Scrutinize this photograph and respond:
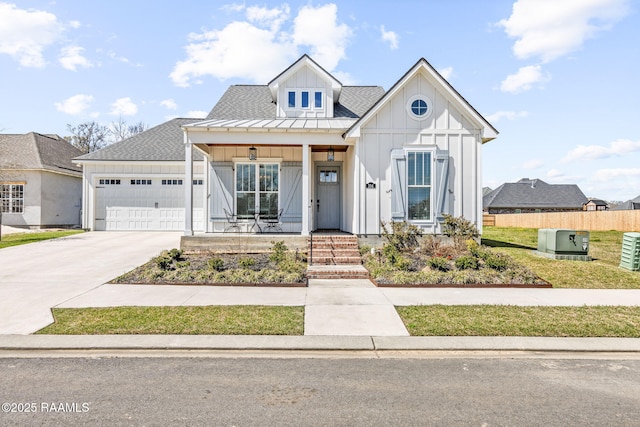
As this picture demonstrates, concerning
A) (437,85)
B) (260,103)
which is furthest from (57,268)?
(437,85)

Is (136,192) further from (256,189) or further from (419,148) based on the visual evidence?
(419,148)

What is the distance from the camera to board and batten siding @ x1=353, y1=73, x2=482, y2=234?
1230 cm

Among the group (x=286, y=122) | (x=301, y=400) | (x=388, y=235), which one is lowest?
(x=301, y=400)

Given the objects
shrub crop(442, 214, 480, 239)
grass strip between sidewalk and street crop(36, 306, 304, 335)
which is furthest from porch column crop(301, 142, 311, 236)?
grass strip between sidewalk and street crop(36, 306, 304, 335)

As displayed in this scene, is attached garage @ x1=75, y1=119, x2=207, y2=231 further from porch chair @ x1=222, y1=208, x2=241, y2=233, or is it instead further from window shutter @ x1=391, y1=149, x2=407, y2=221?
window shutter @ x1=391, y1=149, x2=407, y2=221

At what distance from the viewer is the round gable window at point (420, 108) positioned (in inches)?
488

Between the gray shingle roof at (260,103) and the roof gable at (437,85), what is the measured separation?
3.68 metres

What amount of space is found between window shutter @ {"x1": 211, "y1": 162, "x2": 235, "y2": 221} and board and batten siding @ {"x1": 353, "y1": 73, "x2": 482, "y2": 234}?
4.76m

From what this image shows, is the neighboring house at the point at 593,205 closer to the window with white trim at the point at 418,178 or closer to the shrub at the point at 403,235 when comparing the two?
the window with white trim at the point at 418,178

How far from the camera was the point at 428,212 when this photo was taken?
1238 centimetres

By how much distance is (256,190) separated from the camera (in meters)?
13.9

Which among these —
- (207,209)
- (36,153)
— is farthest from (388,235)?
(36,153)

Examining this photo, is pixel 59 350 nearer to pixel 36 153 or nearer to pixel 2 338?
pixel 2 338

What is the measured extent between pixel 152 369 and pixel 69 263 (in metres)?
8.32
